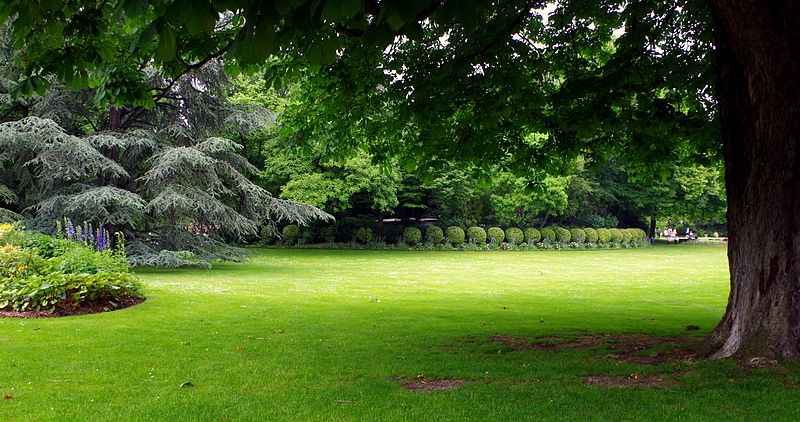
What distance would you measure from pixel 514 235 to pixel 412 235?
25.2 feet

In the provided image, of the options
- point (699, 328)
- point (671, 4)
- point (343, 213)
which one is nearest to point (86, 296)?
point (699, 328)

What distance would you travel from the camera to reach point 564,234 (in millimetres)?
42906

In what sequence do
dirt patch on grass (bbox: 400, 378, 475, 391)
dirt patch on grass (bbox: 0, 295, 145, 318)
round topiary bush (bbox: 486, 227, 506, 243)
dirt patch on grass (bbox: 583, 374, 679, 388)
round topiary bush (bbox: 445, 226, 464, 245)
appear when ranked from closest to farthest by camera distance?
dirt patch on grass (bbox: 583, 374, 679, 388)
dirt patch on grass (bbox: 400, 378, 475, 391)
dirt patch on grass (bbox: 0, 295, 145, 318)
round topiary bush (bbox: 445, 226, 464, 245)
round topiary bush (bbox: 486, 227, 506, 243)

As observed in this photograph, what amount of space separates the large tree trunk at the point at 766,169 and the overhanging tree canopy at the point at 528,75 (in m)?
0.01

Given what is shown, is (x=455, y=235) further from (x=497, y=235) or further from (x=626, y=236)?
(x=626, y=236)

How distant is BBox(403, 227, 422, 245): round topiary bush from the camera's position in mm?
38094

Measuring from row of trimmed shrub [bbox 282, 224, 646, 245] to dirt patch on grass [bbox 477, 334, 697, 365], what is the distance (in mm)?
29975

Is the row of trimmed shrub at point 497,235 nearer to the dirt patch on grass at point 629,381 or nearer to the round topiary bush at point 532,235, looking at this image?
the round topiary bush at point 532,235

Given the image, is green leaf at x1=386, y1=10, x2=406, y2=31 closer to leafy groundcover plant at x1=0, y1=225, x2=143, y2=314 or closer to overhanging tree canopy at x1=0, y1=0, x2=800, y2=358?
overhanging tree canopy at x1=0, y1=0, x2=800, y2=358

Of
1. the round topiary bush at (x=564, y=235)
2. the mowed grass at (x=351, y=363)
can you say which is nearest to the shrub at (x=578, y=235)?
the round topiary bush at (x=564, y=235)

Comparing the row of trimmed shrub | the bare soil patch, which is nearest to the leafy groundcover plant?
the bare soil patch

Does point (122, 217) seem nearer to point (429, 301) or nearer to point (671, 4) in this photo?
point (429, 301)

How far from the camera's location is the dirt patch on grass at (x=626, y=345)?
626 cm

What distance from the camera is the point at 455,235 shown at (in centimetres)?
3853
